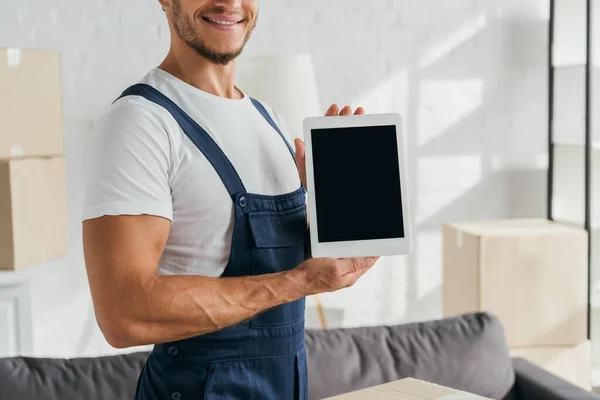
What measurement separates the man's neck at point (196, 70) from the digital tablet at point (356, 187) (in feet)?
0.73

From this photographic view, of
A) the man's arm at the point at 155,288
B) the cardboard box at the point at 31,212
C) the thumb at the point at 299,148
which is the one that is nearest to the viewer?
the man's arm at the point at 155,288

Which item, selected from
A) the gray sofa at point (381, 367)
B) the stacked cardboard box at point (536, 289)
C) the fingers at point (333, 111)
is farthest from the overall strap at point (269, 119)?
the stacked cardboard box at point (536, 289)

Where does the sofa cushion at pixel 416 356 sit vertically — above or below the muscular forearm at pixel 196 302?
below

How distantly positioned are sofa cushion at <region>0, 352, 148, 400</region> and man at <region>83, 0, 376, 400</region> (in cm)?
63

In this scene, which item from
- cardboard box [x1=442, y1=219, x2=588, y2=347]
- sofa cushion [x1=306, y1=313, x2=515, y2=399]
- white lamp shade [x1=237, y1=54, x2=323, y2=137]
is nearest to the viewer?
sofa cushion [x1=306, y1=313, x2=515, y2=399]

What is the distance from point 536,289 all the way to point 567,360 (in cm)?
33

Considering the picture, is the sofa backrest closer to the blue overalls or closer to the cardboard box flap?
the blue overalls

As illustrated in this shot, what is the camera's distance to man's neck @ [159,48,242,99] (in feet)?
4.64

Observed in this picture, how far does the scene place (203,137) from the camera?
4.31 ft

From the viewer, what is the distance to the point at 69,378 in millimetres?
2008

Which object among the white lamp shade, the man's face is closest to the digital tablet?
the man's face

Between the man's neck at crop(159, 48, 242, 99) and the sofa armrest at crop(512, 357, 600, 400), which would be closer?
the man's neck at crop(159, 48, 242, 99)

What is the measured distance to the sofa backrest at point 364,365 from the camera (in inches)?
78.5

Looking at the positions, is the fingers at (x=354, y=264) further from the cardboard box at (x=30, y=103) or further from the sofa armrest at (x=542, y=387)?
the cardboard box at (x=30, y=103)
